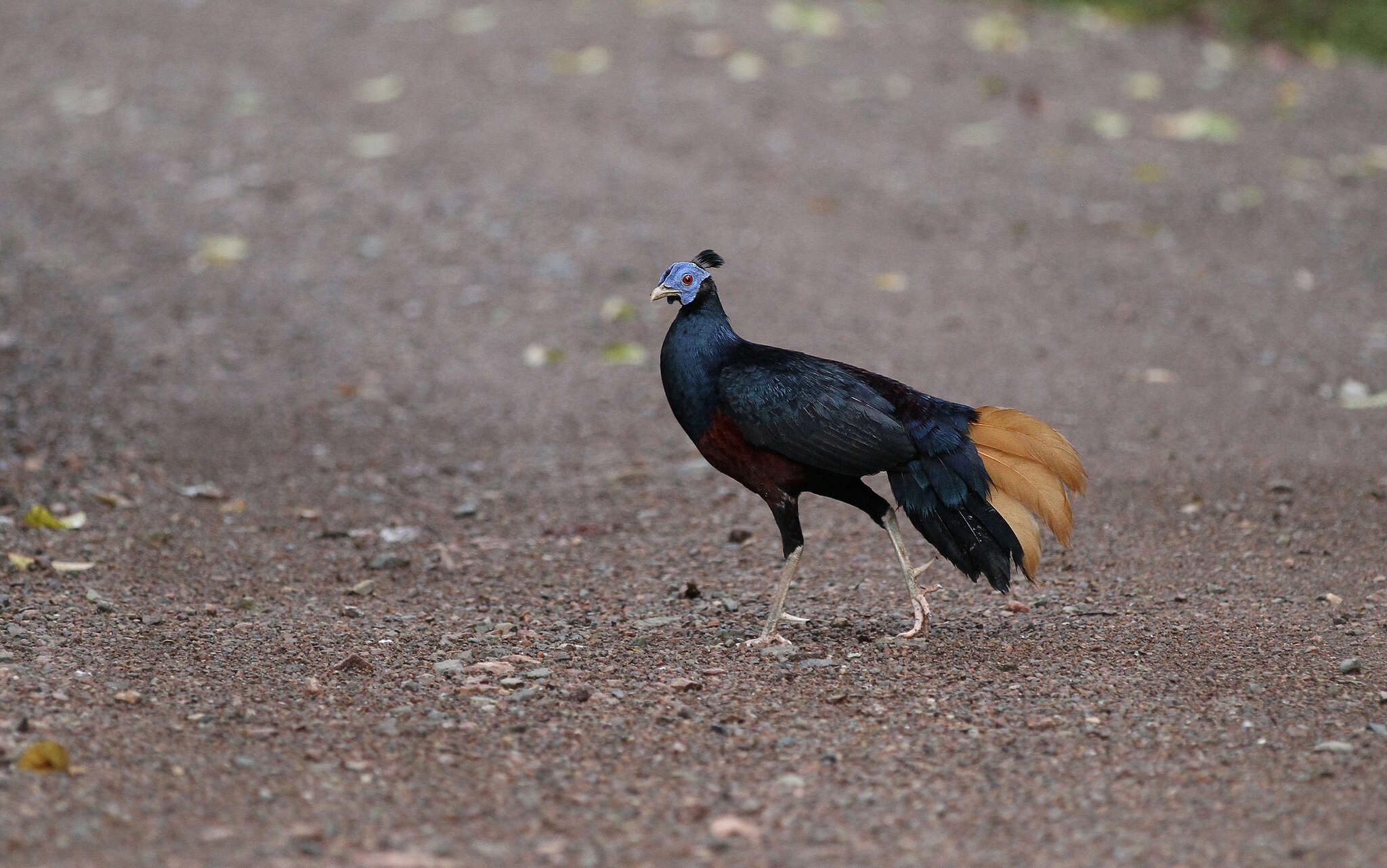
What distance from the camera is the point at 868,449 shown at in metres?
4.08

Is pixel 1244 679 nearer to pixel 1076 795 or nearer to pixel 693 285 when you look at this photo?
pixel 1076 795

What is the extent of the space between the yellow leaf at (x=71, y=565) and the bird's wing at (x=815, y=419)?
225 cm

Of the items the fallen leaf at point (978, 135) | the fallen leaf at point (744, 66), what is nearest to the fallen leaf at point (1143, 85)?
the fallen leaf at point (978, 135)

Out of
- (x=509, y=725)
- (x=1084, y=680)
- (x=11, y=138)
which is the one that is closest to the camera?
(x=509, y=725)

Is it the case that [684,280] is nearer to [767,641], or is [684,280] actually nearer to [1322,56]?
[767,641]

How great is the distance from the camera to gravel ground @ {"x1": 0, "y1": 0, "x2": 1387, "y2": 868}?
324 centimetres

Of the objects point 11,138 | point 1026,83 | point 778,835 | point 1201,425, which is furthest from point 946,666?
point 11,138

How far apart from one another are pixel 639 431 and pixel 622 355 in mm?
793

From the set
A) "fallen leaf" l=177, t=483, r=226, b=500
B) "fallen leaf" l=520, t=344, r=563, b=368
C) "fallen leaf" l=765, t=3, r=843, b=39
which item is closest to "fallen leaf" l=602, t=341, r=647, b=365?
"fallen leaf" l=520, t=344, r=563, b=368

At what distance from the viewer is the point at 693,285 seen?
14.0 feet

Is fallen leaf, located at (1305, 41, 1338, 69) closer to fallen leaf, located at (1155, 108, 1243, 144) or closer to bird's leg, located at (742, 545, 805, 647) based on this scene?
fallen leaf, located at (1155, 108, 1243, 144)

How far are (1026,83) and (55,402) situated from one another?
7.43m

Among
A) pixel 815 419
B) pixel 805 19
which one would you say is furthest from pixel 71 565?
pixel 805 19

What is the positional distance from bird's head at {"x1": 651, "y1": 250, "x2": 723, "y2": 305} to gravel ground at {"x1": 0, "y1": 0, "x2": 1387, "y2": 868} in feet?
3.26
